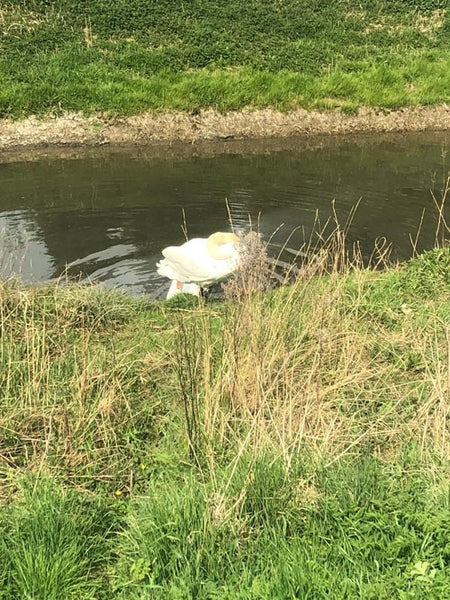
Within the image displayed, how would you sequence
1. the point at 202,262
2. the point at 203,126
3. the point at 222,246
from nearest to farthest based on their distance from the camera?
the point at 222,246 < the point at 202,262 < the point at 203,126

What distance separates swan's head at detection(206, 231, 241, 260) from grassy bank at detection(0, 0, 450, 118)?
8.35 meters

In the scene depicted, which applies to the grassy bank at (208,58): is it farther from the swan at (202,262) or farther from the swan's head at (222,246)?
the swan's head at (222,246)

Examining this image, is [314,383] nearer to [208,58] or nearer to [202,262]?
[202,262]

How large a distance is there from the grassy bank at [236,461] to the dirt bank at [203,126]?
8.39 meters

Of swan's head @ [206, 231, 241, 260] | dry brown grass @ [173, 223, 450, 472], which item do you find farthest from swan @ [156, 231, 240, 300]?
dry brown grass @ [173, 223, 450, 472]

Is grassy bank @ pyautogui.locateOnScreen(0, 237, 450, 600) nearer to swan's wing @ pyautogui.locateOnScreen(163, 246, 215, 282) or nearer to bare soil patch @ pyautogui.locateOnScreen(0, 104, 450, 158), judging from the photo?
swan's wing @ pyautogui.locateOnScreen(163, 246, 215, 282)

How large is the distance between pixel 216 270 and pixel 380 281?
5.90 feet

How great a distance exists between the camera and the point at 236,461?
3221 mm

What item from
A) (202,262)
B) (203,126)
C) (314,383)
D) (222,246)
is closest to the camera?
(314,383)

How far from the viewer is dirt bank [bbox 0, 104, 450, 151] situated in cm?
1284

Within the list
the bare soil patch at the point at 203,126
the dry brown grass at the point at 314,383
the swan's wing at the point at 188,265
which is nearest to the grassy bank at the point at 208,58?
the bare soil patch at the point at 203,126

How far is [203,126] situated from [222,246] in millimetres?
8414

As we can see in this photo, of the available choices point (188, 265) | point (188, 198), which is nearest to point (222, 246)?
point (188, 265)

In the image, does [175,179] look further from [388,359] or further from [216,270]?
[388,359]
